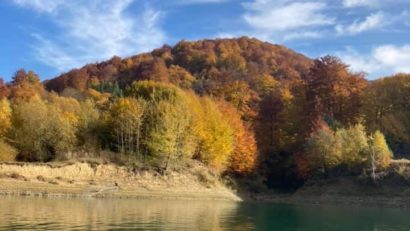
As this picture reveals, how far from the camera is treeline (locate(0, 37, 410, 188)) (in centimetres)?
8000

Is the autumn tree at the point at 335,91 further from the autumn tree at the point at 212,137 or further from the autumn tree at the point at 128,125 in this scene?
the autumn tree at the point at 128,125

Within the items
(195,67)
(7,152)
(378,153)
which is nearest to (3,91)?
(7,152)

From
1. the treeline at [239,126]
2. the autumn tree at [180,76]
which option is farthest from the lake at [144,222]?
the autumn tree at [180,76]

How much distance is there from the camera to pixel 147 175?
251 ft

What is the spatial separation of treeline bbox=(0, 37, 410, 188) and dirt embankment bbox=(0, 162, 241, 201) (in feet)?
12.1

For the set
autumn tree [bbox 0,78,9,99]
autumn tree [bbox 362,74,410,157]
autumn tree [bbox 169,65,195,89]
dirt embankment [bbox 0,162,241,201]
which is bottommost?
dirt embankment [bbox 0,162,241,201]

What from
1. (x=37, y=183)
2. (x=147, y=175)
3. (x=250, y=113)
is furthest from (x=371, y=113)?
(x=37, y=183)

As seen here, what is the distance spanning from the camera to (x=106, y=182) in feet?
239

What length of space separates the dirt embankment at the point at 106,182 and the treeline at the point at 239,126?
3.69 metres

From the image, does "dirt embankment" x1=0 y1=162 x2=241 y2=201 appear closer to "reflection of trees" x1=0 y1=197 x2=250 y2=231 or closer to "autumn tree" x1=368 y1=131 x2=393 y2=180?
"reflection of trees" x1=0 y1=197 x2=250 y2=231

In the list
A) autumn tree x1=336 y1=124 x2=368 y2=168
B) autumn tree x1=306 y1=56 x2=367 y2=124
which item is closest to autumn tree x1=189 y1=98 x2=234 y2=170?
autumn tree x1=336 y1=124 x2=368 y2=168

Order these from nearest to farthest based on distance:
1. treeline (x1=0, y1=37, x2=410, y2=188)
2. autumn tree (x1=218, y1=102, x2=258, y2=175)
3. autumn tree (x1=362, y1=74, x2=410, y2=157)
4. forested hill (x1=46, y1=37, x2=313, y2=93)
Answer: treeline (x1=0, y1=37, x2=410, y2=188) < autumn tree (x1=218, y1=102, x2=258, y2=175) < autumn tree (x1=362, y1=74, x2=410, y2=157) < forested hill (x1=46, y1=37, x2=313, y2=93)

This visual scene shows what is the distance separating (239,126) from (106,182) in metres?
29.8

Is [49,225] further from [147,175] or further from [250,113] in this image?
[250,113]
